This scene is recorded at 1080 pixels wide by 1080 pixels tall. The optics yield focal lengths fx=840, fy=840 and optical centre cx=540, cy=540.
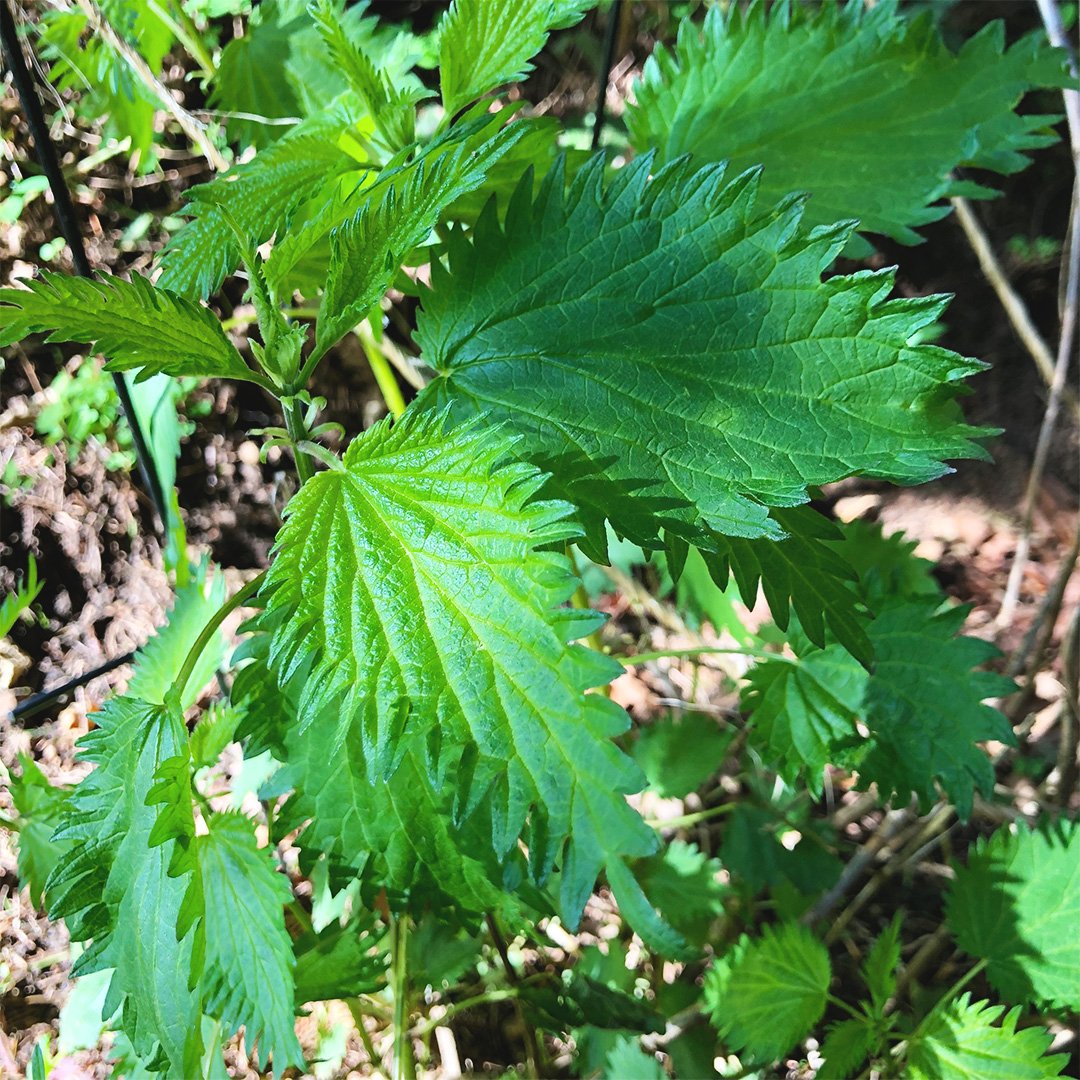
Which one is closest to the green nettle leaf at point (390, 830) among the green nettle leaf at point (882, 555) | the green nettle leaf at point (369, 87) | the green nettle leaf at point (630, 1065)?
the green nettle leaf at point (630, 1065)

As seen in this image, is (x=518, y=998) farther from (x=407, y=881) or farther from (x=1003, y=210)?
(x=1003, y=210)

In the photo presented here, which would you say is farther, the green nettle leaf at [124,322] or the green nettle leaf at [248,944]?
the green nettle leaf at [248,944]

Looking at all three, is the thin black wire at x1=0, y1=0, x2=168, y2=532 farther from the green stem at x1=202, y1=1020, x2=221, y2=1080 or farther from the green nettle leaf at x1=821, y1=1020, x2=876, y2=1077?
the green nettle leaf at x1=821, y1=1020, x2=876, y2=1077

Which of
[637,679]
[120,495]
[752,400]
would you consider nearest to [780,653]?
[752,400]

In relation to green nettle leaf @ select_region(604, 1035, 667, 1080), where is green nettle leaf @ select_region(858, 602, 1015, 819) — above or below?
above

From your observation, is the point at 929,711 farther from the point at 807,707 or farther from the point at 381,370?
the point at 381,370

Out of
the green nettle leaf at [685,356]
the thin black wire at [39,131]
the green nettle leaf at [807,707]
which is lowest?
the green nettle leaf at [807,707]

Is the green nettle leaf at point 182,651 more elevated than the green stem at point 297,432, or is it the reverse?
the green stem at point 297,432

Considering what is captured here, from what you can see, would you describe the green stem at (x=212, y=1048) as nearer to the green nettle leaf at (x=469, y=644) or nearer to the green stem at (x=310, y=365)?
the green nettle leaf at (x=469, y=644)

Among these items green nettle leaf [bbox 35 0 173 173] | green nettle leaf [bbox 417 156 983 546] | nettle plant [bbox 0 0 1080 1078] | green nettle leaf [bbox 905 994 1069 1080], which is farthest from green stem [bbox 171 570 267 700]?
green nettle leaf [bbox 905 994 1069 1080]
